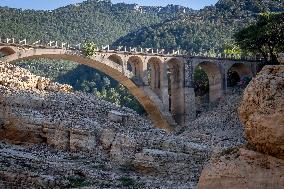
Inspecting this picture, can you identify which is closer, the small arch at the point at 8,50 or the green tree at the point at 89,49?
the small arch at the point at 8,50

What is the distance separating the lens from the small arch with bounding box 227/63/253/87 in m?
77.0

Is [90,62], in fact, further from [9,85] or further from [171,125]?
[9,85]

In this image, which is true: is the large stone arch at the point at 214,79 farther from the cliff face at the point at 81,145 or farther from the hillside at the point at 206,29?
the hillside at the point at 206,29

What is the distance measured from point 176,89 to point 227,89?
9400 mm

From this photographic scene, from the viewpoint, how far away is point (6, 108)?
1070 inches

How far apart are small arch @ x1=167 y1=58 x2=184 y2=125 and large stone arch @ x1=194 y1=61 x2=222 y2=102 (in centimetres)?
466

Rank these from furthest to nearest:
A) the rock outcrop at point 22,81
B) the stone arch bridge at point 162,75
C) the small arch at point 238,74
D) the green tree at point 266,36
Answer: the small arch at point 238,74 < the green tree at point 266,36 < the stone arch bridge at point 162,75 < the rock outcrop at point 22,81

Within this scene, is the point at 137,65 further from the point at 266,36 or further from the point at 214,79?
the point at 266,36

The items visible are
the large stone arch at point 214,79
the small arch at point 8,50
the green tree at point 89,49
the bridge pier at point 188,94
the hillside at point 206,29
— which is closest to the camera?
the small arch at point 8,50

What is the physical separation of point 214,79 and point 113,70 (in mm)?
21041

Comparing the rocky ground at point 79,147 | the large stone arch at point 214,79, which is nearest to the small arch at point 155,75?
the large stone arch at point 214,79

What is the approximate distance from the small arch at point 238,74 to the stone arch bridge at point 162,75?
22cm

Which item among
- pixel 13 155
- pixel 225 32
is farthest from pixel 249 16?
pixel 13 155

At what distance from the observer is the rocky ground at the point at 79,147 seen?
20.8 metres
